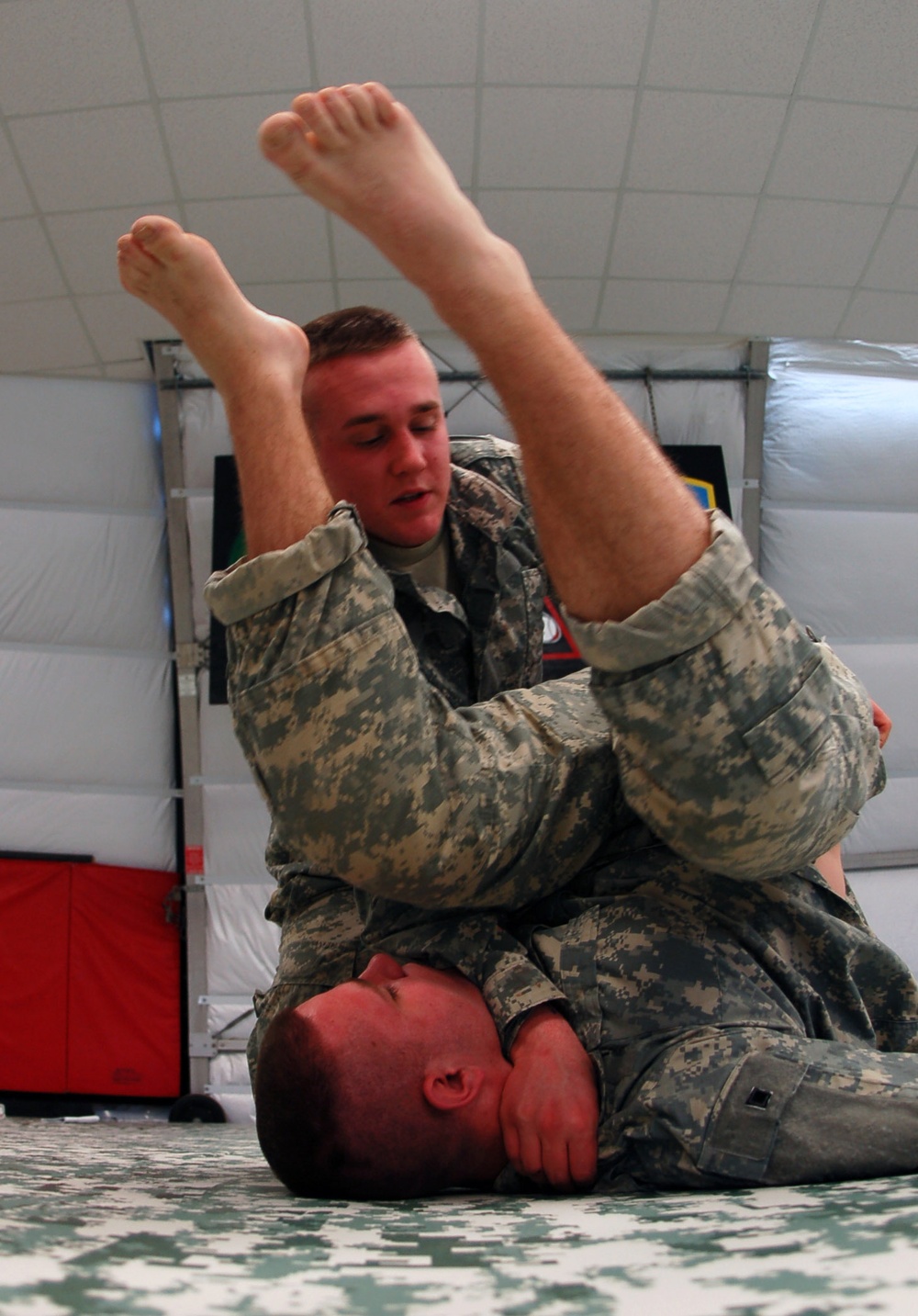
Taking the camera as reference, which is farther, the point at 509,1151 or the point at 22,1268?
the point at 509,1151

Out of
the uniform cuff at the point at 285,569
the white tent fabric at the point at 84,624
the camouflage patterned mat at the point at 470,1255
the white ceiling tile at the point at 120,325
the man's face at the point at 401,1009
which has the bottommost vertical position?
the camouflage patterned mat at the point at 470,1255

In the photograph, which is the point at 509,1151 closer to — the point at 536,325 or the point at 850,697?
the point at 850,697

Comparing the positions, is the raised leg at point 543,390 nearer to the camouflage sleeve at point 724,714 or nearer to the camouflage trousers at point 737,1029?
the camouflage sleeve at point 724,714

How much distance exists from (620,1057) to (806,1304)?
0.71 m

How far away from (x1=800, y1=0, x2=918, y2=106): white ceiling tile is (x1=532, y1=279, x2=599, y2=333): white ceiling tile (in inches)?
51.7

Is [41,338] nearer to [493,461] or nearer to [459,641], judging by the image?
[493,461]

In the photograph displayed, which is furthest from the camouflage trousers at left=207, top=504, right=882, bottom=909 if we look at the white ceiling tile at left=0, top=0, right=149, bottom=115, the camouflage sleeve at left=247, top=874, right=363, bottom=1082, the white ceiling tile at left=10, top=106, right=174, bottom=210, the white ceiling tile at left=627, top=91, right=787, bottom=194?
the white ceiling tile at left=10, top=106, right=174, bottom=210

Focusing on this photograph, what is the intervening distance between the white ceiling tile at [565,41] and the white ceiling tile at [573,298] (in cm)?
103

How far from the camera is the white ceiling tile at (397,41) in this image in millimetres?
4102

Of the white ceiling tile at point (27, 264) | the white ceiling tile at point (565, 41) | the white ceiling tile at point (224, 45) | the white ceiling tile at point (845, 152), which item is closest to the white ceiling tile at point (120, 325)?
the white ceiling tile at point (27, 264)

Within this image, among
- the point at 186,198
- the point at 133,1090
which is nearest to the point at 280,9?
the point at 186,198

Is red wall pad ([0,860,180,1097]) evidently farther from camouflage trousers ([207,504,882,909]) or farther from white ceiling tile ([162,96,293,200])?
camouflage trousers ([207,504,882,909])

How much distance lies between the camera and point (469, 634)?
1.87 m

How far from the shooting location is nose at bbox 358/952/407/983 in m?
1.29
